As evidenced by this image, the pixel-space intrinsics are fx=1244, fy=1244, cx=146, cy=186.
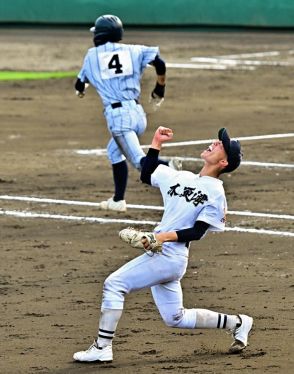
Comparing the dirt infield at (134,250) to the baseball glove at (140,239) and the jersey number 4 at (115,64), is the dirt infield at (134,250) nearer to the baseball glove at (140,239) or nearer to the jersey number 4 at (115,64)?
the baseball glove at (140,239)

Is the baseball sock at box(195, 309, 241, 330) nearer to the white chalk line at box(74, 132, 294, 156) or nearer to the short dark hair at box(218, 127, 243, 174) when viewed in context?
the short dark hair at box(218, 127, 243, 174)

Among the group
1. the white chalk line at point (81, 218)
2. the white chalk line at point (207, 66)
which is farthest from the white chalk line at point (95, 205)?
the white chalk line at point (207, 66)

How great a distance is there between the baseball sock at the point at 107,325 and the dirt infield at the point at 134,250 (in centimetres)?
16

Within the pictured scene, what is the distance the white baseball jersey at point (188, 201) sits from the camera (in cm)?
749

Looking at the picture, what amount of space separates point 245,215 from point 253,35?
17119 millimetres

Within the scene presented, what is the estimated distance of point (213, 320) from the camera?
7777 millimetres

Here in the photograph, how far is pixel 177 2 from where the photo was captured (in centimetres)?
2931

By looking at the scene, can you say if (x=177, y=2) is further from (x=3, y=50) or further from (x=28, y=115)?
(x=28, y=115)

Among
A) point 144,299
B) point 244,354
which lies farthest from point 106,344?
point 144,299

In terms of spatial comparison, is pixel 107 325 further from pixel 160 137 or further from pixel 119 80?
pixel 119 80

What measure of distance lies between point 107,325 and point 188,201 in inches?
35.6

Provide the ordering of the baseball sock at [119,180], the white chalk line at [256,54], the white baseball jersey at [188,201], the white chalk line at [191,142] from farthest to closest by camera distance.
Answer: the white chalk line at [256,54] < the white chalk line at [191,142] < the baseball sock at [119,180] < the white baseball jersey at [188,201]

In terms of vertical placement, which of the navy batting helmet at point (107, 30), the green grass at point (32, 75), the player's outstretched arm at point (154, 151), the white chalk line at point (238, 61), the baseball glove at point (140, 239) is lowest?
the white chalk line at point (238, 61)

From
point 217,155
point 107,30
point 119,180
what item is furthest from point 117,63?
point 217,155
